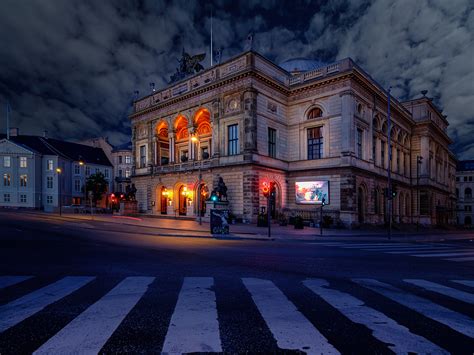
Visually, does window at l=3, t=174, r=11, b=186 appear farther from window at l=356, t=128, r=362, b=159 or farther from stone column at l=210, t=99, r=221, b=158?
window at l=356, t=128, r=362, b=159

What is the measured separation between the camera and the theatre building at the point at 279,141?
→ 27.6 meters

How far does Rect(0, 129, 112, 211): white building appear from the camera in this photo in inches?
2058

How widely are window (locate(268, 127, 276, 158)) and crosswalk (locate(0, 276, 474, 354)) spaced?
24.3 m

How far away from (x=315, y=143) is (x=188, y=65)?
21.5 metres

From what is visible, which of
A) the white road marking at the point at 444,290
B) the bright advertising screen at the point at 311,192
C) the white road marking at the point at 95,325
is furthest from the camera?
the bright advertising screen at the point at 311,192

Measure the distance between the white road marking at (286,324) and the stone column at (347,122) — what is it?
24.6 meters

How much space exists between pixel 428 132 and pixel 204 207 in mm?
36991

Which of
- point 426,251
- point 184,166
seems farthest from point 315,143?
point 426,251

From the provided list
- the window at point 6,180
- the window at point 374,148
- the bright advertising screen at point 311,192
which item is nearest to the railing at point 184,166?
the bright advertising screen at point 311,192

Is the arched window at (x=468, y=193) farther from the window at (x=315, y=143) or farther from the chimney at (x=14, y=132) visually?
the chimney at (x=14, y=132)

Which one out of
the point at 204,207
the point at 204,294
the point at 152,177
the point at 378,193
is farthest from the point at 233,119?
the point at 204,294

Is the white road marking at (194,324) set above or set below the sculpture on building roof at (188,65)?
below

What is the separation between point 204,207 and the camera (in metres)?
33.6

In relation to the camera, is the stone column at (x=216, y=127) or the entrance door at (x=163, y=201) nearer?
the stone column at (x=216, y=127)
